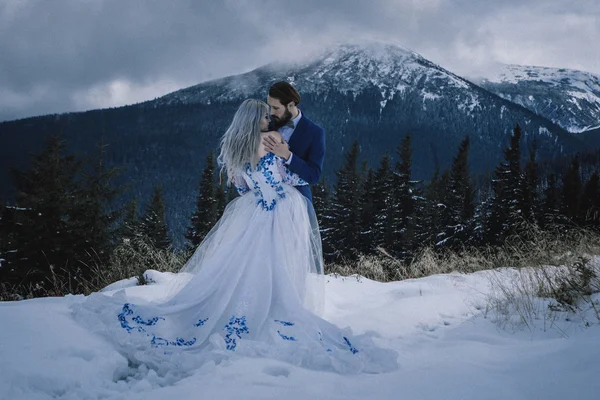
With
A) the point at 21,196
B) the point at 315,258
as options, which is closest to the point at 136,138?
the point at 21,196

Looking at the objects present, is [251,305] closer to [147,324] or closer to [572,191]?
[147,324]

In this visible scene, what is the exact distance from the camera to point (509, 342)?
3.12m

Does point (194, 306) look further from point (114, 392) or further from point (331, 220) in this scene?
point (331, 220)

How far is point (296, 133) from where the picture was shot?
146 inches

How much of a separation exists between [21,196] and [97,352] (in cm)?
1723

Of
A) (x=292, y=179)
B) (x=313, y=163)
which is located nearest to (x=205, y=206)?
(x=292, y=179)

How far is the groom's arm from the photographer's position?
354 centimetres

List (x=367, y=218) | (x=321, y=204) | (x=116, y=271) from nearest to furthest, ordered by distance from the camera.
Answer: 1. (x=116, y=271)
2. (x=367, y=218)
3. (x=321, y=204)

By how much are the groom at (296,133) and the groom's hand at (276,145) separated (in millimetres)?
58

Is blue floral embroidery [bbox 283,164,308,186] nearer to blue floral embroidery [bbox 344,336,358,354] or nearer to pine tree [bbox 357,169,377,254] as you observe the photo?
blue floral embroidery [bbox 344,336,358,354]

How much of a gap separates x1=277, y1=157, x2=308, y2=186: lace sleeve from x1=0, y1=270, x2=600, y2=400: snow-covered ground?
155 centimetres

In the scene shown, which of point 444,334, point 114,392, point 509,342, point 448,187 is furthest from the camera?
point 448,187

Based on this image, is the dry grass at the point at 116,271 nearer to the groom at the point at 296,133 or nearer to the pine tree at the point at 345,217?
the groom at the point at 296,133

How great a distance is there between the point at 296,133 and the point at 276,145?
38 cm
